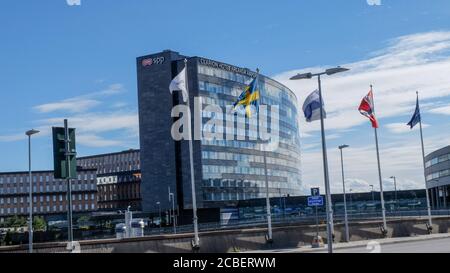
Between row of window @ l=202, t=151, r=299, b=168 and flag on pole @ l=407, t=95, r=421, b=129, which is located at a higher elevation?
row of window @ l=202, t=151, r=299, b=168

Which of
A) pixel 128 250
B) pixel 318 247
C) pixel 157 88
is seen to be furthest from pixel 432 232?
pixel 157 88

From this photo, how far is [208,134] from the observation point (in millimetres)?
135875

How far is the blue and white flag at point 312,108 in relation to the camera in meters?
33.1

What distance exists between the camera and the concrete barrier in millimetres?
31750

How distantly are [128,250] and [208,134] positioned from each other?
103292mm

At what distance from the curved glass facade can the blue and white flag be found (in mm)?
100675

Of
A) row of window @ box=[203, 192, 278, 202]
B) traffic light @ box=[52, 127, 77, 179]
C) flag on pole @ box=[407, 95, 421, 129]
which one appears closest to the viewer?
traffic light @ box=[52, 127, 77, 179]

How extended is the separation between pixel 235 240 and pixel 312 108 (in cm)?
1046

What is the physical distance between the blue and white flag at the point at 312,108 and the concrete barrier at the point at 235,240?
31.3ft

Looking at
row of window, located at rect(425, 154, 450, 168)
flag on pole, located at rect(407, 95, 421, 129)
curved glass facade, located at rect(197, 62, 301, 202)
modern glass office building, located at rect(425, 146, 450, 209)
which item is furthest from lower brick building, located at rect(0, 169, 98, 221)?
flag on pole, located at rect(407, 95, 421, 129)

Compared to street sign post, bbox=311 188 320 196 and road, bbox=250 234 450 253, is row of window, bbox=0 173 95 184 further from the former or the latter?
street sign post, bbox=311 188 320 196
